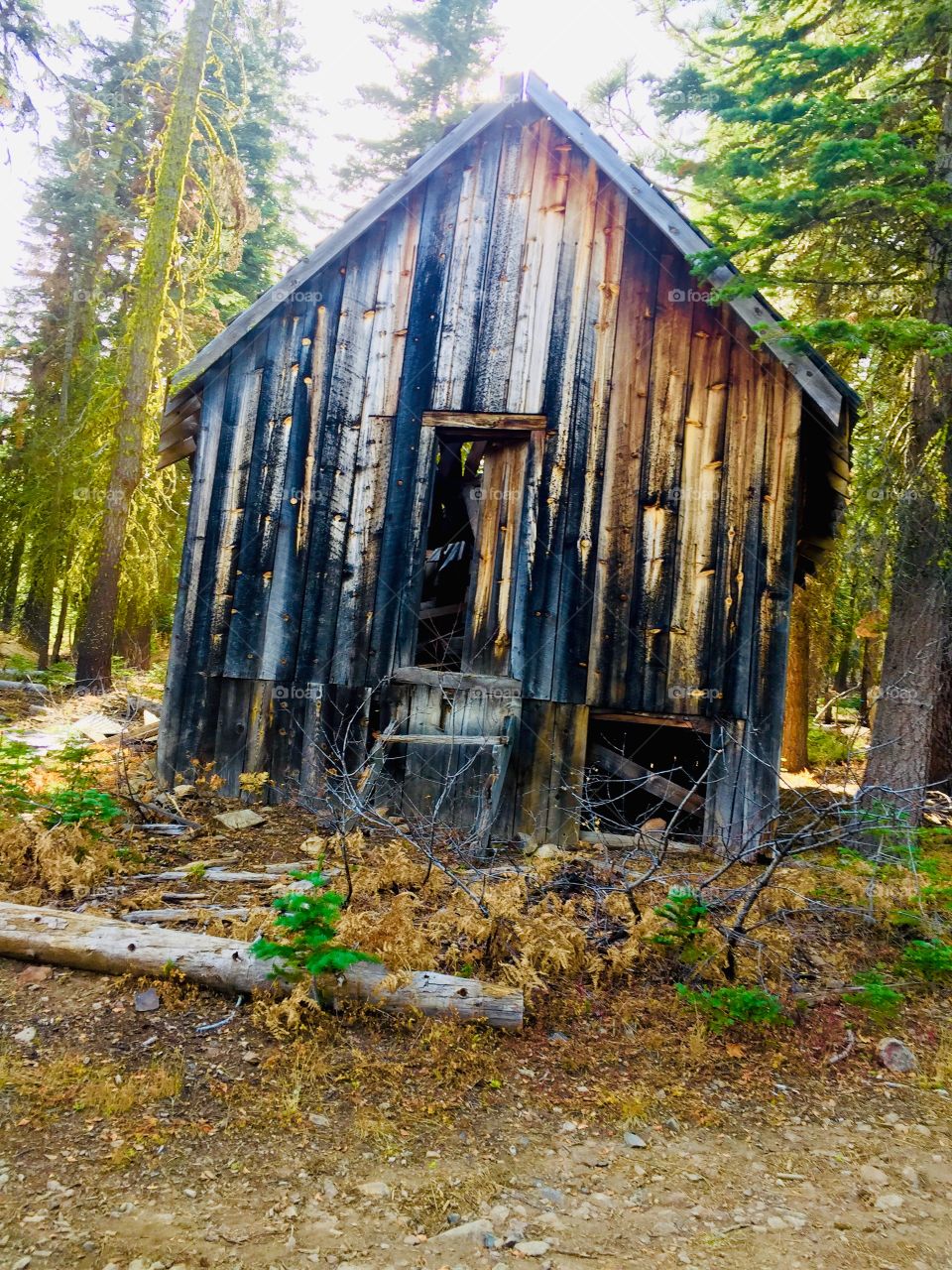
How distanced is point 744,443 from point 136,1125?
7.17 metres

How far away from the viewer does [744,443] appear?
7898 mm

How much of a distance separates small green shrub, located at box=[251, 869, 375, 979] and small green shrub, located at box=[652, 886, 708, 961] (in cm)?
184

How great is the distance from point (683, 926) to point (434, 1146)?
6.92ft

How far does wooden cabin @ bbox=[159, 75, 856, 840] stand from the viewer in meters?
7.83

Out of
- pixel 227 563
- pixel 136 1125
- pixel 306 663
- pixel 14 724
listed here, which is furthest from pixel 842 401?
pixel 14 724

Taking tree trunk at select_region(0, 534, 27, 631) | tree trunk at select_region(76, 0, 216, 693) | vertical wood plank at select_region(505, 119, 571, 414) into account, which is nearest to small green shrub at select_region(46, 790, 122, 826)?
vertical wood plank at select_region(505, 119, 571, 414)

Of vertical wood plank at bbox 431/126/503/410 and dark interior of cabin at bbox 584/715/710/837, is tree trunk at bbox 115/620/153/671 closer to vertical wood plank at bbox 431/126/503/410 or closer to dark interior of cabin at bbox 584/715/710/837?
dark interior of cabin at bbox 584/715/710/837

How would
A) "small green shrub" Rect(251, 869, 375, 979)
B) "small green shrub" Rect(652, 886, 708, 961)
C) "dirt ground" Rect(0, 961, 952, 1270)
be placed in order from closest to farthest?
1. "dirt ground" Rect(0, 961, 952, 1270)
2. "small green shrub" Rect(251, 869, 375, 979)
3. "small green shrub" Rect(652, 886, 708, 961)

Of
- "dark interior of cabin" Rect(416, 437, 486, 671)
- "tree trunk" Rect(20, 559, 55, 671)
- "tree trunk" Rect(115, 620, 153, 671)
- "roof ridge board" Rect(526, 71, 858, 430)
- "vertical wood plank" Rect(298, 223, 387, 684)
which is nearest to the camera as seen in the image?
"roof ridge board" Rect(526, 71, 858, 430)

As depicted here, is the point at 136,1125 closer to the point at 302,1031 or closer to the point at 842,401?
the point at 302,1031

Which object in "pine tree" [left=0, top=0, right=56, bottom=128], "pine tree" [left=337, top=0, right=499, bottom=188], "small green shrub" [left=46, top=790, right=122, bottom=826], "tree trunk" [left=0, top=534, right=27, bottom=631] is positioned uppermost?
"pine tree" [left=337, top=0, right=499, bottom=188]

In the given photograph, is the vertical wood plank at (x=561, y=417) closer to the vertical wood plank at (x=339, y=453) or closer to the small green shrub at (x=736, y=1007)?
the vertical wood plank at (x=339, y=453)

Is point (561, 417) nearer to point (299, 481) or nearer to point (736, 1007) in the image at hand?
point (299, 481)

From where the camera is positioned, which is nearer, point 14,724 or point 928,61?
point 928,61
